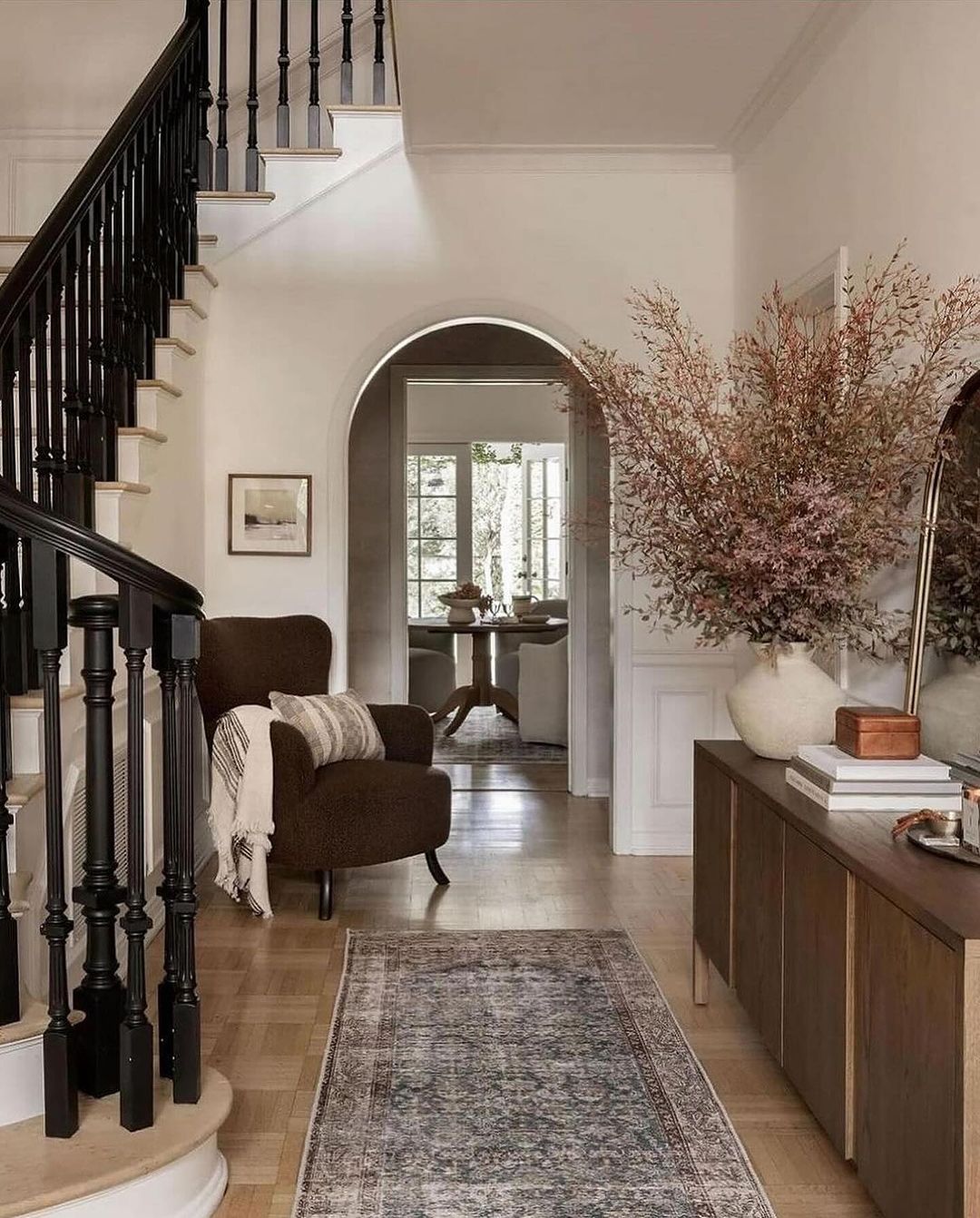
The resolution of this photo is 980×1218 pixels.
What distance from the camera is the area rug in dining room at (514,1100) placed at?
7.88 feet

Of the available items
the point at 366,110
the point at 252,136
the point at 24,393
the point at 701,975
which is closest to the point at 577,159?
the point at 366,110

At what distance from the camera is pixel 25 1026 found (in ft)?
7.66

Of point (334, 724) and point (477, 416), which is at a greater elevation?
point (477, 416)

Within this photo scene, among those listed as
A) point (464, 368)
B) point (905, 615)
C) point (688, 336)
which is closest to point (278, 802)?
point (905, 615)

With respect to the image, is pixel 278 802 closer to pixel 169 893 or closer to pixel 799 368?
pixel 169 893

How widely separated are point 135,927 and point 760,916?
1421 millimetres

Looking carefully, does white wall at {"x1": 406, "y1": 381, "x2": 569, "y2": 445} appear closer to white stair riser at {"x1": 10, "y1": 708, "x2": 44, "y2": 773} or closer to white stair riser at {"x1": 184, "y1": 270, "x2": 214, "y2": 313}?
white stair riser at {"x1": 184, "y1": 270, "x2": 214, "y2": 313}

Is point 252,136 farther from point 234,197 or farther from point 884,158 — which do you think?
point 884,158

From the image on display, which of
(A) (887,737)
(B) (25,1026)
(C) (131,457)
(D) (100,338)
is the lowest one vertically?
(B) (25,1026)

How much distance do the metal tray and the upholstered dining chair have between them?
2372mm

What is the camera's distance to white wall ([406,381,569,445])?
1038 centimetres

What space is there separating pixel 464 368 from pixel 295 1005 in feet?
15.9

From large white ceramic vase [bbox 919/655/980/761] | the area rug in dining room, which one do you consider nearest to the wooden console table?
the area rug in dining room

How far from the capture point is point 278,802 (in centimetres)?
425
